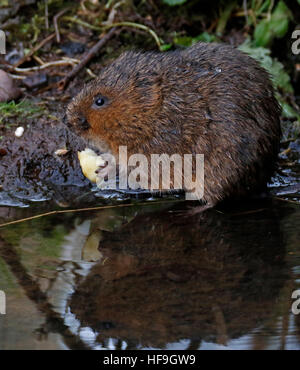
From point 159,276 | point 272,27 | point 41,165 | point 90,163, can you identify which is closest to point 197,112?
point 90,163

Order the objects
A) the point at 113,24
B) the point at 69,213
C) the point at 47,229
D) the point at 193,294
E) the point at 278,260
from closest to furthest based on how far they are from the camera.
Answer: the point at 193,294 < the point at 278,260 < the point at 47,229 < the point at 69,213 < the point at 113,24

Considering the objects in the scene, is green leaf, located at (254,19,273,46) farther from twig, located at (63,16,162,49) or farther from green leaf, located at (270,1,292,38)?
twig, located at (63,16,162,49)

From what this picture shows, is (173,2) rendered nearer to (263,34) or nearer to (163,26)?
(163,26)

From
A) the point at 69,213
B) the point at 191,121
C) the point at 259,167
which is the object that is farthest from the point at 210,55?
the point at 69,213

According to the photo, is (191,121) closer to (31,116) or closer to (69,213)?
(69,213)

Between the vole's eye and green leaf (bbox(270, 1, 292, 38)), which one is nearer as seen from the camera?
the vole's eye

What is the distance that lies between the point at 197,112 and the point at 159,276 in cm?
132

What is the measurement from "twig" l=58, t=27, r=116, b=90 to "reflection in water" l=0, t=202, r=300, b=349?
1.78 meters

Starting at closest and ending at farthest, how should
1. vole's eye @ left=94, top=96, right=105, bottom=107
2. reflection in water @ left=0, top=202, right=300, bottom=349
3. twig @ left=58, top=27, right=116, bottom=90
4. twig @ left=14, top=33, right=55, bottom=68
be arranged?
reflection in water @ left=0, top=202, right=300, bottom=349
vole's eye @ left=94, top=96, right=105, bottom=107
twig @ left=58, top=27, right=116, bottom=90
twig @ left=14, top=33, right=55, bottom=68

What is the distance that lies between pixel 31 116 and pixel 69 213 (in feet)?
4.14

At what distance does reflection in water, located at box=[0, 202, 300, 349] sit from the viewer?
302 centimetres

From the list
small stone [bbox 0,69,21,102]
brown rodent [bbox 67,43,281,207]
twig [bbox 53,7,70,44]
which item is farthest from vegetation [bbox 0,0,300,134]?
brown rodent [bbox 67,43,281,207]

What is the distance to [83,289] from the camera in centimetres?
346

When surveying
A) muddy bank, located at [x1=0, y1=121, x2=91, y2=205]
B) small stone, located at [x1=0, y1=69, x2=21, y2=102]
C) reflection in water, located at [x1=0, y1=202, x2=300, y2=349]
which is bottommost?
reflection in water, located at [x1=0, y1=202, x2=300, y2=349]
